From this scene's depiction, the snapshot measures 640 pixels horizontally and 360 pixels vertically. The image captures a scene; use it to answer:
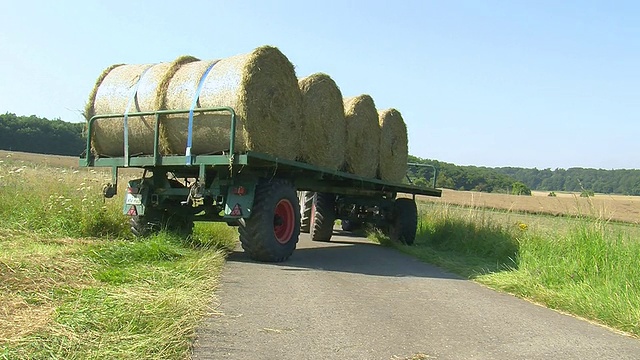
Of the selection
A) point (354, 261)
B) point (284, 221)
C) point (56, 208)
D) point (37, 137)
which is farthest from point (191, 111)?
point (37, 137)

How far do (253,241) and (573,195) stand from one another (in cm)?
489

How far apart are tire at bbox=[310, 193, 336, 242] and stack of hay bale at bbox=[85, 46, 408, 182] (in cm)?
202

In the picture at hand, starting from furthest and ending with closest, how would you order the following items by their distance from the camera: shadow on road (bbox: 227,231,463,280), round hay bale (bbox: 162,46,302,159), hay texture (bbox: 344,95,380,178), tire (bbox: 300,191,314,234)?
tire (bbox: 300,191,314,234), hay texture (bbox: 344,95,380,178), shadow on road (bbox: 227,231,463,280), round hay bale (bbox: 162,46,302,159)

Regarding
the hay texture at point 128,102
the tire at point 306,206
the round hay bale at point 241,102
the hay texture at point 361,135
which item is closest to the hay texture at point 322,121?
the hay texture at point 361,135

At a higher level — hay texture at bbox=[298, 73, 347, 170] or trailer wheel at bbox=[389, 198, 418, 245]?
hay texture at bbox=[298, 73, 347, 170]

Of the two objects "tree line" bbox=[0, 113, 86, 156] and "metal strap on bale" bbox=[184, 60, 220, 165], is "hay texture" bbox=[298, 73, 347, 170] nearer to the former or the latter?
"metal strap on bale" bbox=[184, 60, 220, 165]

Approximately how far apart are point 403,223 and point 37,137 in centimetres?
4425

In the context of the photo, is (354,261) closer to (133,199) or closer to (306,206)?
(133,199)

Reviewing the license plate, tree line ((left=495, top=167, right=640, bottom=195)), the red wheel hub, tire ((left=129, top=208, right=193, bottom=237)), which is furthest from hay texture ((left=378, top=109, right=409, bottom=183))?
the license plate

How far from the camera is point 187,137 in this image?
8625mm

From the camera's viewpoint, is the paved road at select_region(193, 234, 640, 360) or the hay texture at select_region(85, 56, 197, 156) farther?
the hay texture at select_region(85, 56, 197, 156)

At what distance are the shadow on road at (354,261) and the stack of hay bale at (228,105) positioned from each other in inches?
63.8

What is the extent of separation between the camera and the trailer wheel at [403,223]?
13773mm

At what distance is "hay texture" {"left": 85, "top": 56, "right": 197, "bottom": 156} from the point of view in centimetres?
898
